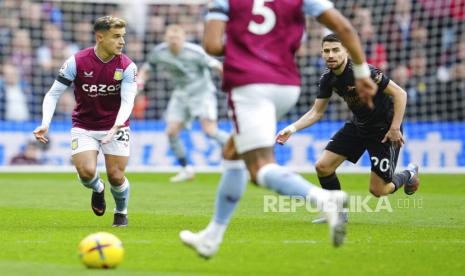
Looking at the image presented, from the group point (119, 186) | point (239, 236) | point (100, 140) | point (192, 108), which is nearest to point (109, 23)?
point (100, 140)

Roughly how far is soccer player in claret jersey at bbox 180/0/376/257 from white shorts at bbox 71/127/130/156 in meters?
2.94

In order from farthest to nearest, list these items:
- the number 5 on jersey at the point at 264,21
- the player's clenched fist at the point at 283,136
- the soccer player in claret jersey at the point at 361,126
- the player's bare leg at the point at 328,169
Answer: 1. the player's bare leg at the point at 328,169
2. the soccer player in claret jersey at the point at 361,126
3. the player's clenched fist at the point at 283,136
4. the number 5 on jersey at the point at 264,21

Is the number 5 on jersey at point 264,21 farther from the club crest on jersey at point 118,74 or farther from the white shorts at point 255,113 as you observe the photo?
the club crest on jersey at point 118,74

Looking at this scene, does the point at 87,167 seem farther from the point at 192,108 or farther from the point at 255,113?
the point at 192,108

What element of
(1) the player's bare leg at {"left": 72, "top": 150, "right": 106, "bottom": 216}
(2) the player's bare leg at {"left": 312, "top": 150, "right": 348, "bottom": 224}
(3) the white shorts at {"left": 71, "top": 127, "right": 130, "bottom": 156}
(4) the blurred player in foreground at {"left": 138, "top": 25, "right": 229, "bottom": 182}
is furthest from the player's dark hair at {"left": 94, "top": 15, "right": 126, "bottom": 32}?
(4) the blurred player in foreground at {"left": 138, "top": 25, "right": 229, "bottom": 182}

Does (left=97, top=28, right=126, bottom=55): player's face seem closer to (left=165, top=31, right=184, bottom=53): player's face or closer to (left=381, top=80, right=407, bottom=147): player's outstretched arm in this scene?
(left=381, top=80, right=407, bottom=147): player's outstretched arm

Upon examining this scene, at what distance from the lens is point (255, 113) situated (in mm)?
6906

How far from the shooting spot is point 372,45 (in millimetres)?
20641

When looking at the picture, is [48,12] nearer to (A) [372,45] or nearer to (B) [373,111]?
(A) [372,45]

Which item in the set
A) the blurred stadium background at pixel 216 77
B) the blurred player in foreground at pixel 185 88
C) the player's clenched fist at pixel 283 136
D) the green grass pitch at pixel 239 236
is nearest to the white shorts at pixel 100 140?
the green grass pitch at pixel 239 236

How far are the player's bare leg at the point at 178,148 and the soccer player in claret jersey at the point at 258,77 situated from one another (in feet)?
31.6

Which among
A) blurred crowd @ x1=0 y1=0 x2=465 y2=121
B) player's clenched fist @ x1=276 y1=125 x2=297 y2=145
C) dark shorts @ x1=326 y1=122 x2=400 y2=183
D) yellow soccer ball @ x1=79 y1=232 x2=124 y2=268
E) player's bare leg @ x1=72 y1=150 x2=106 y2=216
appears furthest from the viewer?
blurred crowd @ x1=0 y1=0 x2=465 y2=121

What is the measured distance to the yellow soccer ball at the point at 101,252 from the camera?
7.00m

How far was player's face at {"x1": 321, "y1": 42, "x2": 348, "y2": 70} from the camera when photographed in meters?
9.85
